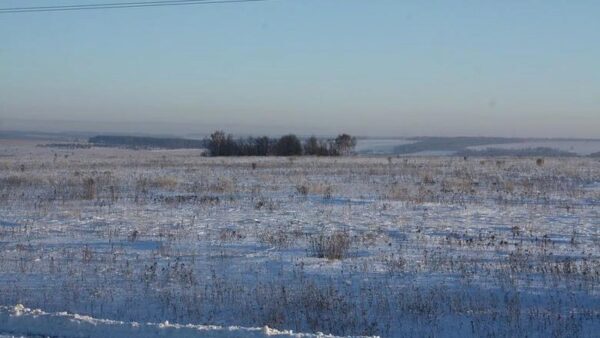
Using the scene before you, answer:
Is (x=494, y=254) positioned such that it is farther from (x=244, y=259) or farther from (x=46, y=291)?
(x=46, y=291)

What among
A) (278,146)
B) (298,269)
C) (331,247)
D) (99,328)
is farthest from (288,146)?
(99,328)

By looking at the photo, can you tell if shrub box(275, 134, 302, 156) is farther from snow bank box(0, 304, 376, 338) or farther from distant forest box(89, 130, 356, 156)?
snow bank box(0, 304, 376, 338)

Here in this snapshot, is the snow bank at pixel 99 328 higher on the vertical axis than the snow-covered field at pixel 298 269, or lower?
higher

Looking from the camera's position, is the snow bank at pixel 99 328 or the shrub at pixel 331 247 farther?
the shrub at pixel 331 247

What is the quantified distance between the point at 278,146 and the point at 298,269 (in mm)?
79974

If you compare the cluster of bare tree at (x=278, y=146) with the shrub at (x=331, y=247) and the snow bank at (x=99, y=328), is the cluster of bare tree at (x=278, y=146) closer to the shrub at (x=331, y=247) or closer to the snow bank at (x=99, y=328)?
the shrub at (x=331, y=247)

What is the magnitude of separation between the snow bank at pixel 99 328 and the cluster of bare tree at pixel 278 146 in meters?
81.4

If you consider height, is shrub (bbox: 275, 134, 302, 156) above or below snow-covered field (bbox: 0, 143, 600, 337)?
above

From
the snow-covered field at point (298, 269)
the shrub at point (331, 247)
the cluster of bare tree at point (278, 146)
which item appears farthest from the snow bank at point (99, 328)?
the cluster of bare tree at point (278, 146)

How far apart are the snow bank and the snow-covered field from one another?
18 millimetres

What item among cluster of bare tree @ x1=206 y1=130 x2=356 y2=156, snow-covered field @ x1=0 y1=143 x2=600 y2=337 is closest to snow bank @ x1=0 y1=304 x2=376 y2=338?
snow-covered field @ x1=0 y1=143 x2=600 y2=337

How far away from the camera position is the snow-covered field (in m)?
8.95

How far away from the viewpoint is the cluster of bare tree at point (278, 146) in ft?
299

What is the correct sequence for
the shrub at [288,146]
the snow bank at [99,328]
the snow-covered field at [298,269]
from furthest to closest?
the shrub at [288,146], the snow-covered field at [298,269], the snow bank at [99,328]
